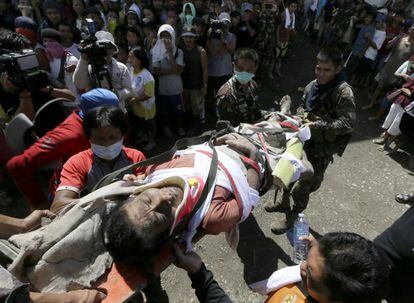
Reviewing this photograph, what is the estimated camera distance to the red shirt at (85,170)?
6.55 ft

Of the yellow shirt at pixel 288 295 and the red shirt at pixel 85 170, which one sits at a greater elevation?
the red shirt at pixel 85 170

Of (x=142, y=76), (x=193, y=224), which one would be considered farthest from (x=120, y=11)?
(x=193, y=224)

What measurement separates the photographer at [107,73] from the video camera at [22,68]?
0.47 metres

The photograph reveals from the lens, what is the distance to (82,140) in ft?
7.91

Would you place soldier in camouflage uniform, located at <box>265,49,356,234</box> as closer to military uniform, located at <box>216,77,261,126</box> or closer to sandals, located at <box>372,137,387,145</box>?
military uniform, located at <box>216,77,261,126</box>

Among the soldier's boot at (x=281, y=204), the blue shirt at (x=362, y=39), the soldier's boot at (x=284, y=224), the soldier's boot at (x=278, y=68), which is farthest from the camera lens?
the soldier's boot at (x=278, y=68)

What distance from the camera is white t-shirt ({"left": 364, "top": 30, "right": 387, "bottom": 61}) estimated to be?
7449 mm

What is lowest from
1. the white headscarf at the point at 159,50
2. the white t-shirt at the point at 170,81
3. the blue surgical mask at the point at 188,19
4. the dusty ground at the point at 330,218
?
the dusty ground at the point at 330,218

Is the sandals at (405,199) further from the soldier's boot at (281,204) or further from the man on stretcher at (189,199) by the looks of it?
the man on stretcher at (189,199)

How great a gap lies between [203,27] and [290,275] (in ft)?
17.3

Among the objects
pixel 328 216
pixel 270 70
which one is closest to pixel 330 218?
pixel 328 216

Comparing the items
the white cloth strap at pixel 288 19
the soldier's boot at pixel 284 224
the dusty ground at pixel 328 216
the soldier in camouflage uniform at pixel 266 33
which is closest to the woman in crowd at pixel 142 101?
the dusty ground at pixel 328 216

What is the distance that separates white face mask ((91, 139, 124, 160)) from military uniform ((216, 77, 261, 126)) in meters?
1.63

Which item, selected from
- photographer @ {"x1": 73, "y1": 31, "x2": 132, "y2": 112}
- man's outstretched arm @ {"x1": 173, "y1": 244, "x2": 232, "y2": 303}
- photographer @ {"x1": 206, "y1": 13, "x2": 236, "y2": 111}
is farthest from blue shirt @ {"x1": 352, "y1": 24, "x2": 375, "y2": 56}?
man's outstretched arm @ {"x1": 173, "y1": 244, "x2": 232, "y2": 303}
